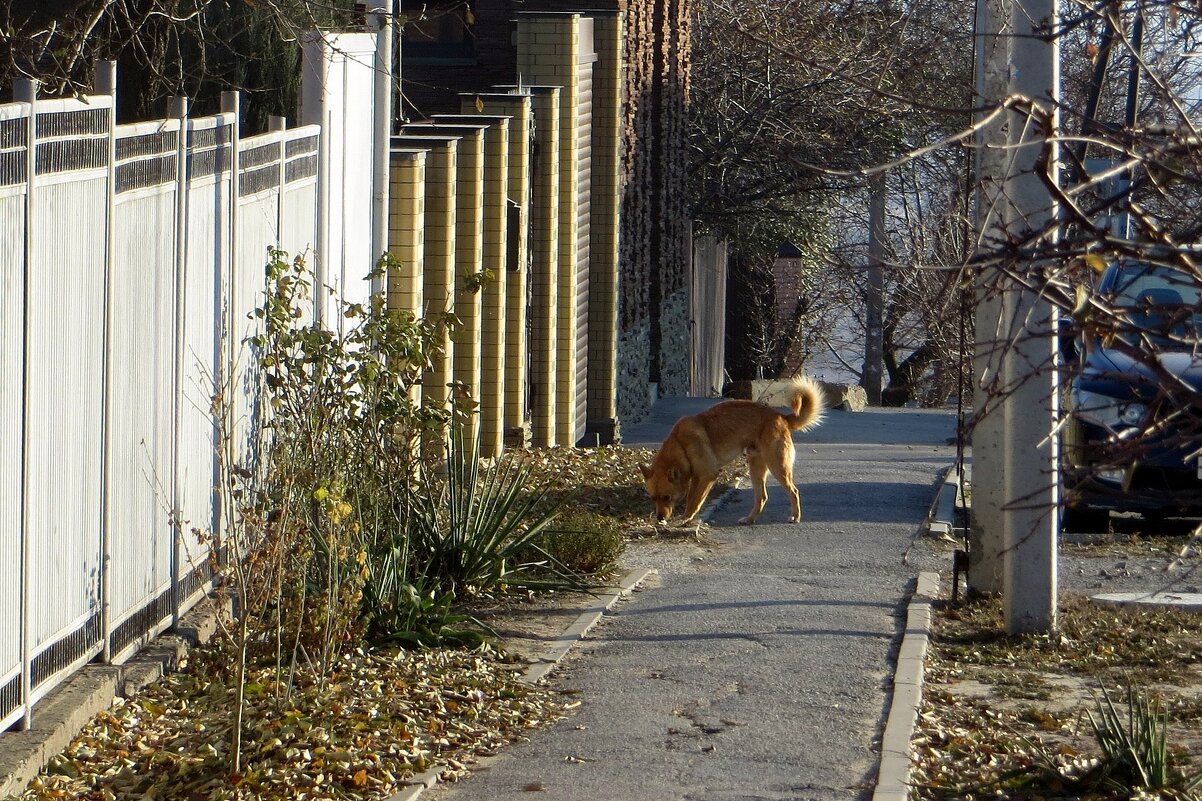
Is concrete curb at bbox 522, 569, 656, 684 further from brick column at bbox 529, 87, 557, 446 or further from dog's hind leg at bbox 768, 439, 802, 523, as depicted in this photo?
brick column at bbox 529, 87, 557, 446

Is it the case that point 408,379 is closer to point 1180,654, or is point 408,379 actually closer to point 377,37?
point 377,37

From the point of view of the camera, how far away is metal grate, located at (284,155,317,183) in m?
8.52

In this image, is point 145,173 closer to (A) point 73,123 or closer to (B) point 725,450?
(A) point 73,123

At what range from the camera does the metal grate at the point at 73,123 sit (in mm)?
5582

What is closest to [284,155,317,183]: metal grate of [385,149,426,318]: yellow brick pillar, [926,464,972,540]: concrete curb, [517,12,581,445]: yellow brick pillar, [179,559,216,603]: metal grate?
[385,149,426,318]: yellow brick pillar

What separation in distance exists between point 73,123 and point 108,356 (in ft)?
2.98

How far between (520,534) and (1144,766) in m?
4.49

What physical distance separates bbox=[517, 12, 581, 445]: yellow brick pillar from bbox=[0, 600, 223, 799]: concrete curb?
317 inches

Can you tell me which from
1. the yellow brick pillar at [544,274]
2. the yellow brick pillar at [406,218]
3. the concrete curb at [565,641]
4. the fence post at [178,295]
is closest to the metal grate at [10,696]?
the concrete curb at [565,641]

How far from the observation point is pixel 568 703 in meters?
7.00

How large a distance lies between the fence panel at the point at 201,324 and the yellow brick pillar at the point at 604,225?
948cm

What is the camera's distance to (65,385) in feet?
19.2

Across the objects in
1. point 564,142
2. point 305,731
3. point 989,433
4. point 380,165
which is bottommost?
point 305,731

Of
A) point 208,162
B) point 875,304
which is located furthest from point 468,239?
point 875,304
